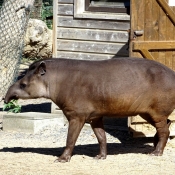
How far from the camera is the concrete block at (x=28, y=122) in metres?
10.8

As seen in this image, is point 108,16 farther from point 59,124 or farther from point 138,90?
point 138,90

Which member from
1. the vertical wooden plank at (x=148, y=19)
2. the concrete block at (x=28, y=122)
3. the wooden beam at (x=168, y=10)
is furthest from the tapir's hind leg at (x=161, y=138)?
the concrete block at (x=28, y=122)

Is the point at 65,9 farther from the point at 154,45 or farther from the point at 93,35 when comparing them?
the point at 154,45

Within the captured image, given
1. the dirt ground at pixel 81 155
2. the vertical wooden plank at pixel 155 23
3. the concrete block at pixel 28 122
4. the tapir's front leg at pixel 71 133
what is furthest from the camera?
the concrete block at pixel 28 122

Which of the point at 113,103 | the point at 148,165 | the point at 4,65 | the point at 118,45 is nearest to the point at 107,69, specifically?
the point at 113,103

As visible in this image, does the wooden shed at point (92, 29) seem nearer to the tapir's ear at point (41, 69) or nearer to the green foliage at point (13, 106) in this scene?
the green foliage at point (13, 106)

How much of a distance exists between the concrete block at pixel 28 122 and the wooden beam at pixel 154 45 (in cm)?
207

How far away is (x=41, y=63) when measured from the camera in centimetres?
871

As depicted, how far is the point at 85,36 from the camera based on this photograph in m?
11.4

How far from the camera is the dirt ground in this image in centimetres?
825

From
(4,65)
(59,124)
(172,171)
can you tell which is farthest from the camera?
(4,65)

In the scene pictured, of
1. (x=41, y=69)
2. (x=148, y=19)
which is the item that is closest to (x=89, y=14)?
(x=148, y=19)

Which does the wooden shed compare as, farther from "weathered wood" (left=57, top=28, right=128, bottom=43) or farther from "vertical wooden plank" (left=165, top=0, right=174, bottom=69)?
"vertical wooden plank" (left=165, top=0, right=174, bottom=69)

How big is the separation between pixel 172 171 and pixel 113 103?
113 centimetres
